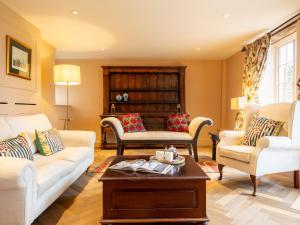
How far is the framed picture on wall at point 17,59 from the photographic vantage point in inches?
117

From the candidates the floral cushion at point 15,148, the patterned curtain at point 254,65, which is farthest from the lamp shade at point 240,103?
the floral cushion at point 15,148

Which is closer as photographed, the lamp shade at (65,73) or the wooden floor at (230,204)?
the wooden floor at (230,204)

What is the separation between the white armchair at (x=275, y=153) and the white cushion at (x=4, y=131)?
251 centimetres

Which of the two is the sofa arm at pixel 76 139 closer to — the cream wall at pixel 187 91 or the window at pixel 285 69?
the cream wall at pixel 187 91

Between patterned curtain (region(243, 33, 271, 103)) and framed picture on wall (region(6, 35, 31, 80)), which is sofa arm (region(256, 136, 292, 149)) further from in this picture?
framed picture on wall (region(6, 35, 31, 80))

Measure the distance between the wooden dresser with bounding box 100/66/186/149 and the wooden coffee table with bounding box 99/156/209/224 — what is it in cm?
371

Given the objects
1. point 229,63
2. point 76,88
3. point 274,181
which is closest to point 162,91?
point 229,63

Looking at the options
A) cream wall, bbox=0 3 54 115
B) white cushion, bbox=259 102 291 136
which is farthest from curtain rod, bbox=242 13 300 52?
cream wall, bbox=0 3 54 115

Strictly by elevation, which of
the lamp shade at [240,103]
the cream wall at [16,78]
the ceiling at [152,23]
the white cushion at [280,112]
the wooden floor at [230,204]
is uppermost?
the ceiling at [152,23]

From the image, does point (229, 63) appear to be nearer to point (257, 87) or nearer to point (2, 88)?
point (257, 87)

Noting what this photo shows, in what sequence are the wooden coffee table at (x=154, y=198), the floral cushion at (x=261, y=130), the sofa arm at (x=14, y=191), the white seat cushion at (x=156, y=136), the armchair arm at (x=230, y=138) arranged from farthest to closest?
the white seat cushion at (x=156, y=136), the armchair arm at (x=230, y=138), the floral cushion at (x=261, y=130), the wooden coffee table at (x=154, y=198), the sofa arm at (x=14, y=191)

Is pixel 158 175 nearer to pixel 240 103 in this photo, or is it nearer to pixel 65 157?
pixel 65 157

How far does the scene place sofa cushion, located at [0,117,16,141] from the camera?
2.18 metres

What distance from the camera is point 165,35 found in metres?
3.89
